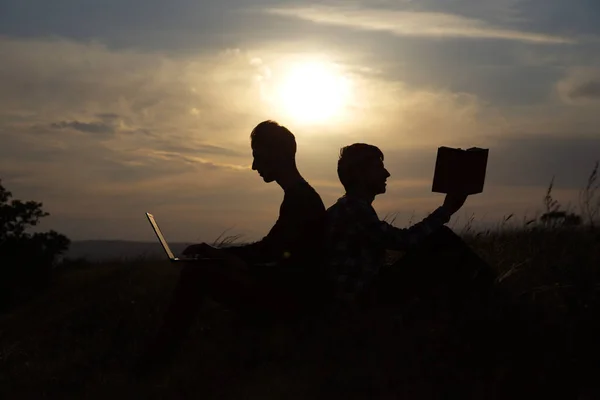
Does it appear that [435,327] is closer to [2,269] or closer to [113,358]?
[113,358]

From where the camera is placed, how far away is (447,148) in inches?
214

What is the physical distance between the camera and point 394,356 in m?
5.22

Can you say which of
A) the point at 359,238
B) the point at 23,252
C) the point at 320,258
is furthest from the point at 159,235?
the point at 23,252

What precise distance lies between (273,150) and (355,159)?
0.62 m

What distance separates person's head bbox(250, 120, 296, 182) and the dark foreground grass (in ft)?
3.80

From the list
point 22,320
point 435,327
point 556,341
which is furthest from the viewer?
point 22,320

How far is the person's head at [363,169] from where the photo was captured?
18.2ft

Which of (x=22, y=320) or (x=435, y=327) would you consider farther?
(x=22, y=320)

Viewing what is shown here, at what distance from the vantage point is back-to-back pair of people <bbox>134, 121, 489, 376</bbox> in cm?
546

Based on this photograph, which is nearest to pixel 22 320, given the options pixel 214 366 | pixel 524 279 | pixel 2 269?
pixel 2 269

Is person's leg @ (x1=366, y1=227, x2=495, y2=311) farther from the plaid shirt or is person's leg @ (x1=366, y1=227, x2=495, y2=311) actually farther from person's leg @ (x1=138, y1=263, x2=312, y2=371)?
person's leg @ (x1=138, y1=263, x2=312, y2=371)

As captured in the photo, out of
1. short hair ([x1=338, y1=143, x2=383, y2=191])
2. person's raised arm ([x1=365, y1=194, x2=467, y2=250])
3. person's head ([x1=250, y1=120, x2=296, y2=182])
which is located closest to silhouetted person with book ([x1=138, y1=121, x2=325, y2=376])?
person's head ([x1=250, y1=120, x2=296, y2=182])

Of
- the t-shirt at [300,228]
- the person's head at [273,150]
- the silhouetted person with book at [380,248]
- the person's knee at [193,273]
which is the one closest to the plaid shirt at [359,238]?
the silhouetted person with book at [380,248]

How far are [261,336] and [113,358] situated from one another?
1.59 metres
